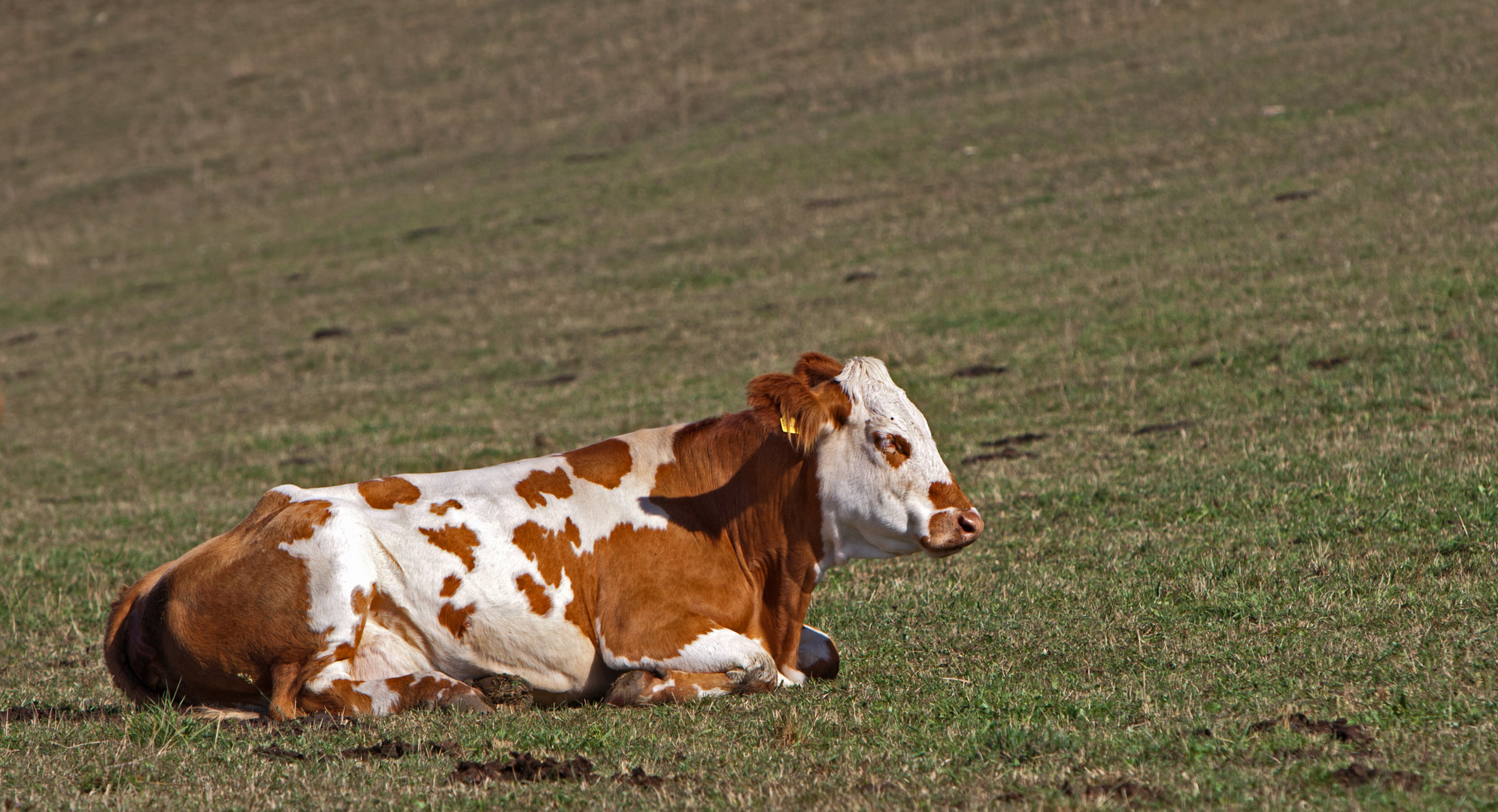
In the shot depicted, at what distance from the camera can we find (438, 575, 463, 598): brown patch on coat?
6523 mm

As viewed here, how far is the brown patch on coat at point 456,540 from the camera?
6605 mm

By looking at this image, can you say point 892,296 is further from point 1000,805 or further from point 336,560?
point 1000,805

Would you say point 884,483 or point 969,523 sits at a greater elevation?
point 884,483

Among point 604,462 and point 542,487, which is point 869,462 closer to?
point 604,462

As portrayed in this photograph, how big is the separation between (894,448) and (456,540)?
2.03 m

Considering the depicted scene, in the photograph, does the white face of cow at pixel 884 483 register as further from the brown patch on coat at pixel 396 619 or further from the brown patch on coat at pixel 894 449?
the brown patch on coat at pixel 396 619

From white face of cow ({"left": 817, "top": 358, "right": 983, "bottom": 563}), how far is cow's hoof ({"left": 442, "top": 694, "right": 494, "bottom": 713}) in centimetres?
175

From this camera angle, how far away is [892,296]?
20.7 meters

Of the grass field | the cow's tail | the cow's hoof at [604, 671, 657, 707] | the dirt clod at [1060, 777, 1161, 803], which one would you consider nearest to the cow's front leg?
the cow's hoof at [604, 671, 657, 707]

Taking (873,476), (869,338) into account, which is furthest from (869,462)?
(869,338)

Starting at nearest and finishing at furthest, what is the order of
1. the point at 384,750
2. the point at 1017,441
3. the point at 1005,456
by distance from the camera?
the point at 384,750
the point at 1005,456
the point at 1017,441

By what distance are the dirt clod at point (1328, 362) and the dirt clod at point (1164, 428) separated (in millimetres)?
1975

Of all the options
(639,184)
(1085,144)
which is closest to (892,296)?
(1085,144)

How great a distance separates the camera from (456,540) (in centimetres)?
664
